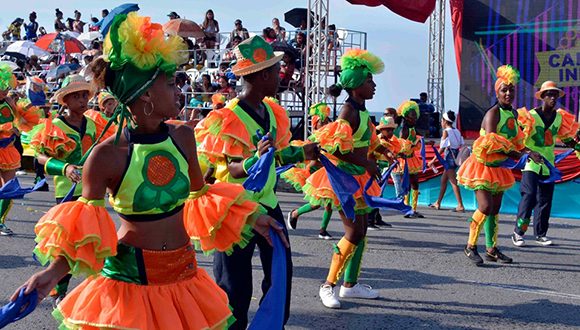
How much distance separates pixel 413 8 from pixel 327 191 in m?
12.8

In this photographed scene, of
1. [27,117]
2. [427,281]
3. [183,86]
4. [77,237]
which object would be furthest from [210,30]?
[77,237]

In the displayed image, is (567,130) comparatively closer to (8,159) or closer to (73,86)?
(73,86)

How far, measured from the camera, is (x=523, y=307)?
6.89 metres

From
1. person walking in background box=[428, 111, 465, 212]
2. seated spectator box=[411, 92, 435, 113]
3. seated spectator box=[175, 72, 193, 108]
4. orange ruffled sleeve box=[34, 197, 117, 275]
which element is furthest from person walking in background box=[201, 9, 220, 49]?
orange ruffled sleeve box=[34, 197, 117, 275]

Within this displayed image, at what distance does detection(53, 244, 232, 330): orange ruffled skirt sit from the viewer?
3197mm

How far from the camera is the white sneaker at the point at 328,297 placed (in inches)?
260

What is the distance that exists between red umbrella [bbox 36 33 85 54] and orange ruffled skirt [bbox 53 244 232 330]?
21.4 m

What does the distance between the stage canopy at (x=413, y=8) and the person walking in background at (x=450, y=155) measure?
4862 mm

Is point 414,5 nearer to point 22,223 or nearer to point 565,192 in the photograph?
point 565,192

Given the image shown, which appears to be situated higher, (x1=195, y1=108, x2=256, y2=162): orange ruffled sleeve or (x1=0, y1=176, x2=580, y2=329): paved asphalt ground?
(x1=195, y1=108, x2=256, y2=162): orange ruffled sleeve

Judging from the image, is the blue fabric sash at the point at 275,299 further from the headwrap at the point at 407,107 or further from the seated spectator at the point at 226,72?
the seated spectator at the point at 226,72

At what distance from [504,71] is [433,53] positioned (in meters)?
11.9

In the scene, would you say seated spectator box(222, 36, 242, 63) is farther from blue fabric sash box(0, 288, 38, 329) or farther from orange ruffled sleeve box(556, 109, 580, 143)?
blue fabric sash box(0, 288, 38, 329)

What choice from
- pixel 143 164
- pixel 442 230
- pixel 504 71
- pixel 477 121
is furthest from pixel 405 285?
pixel 477 121
